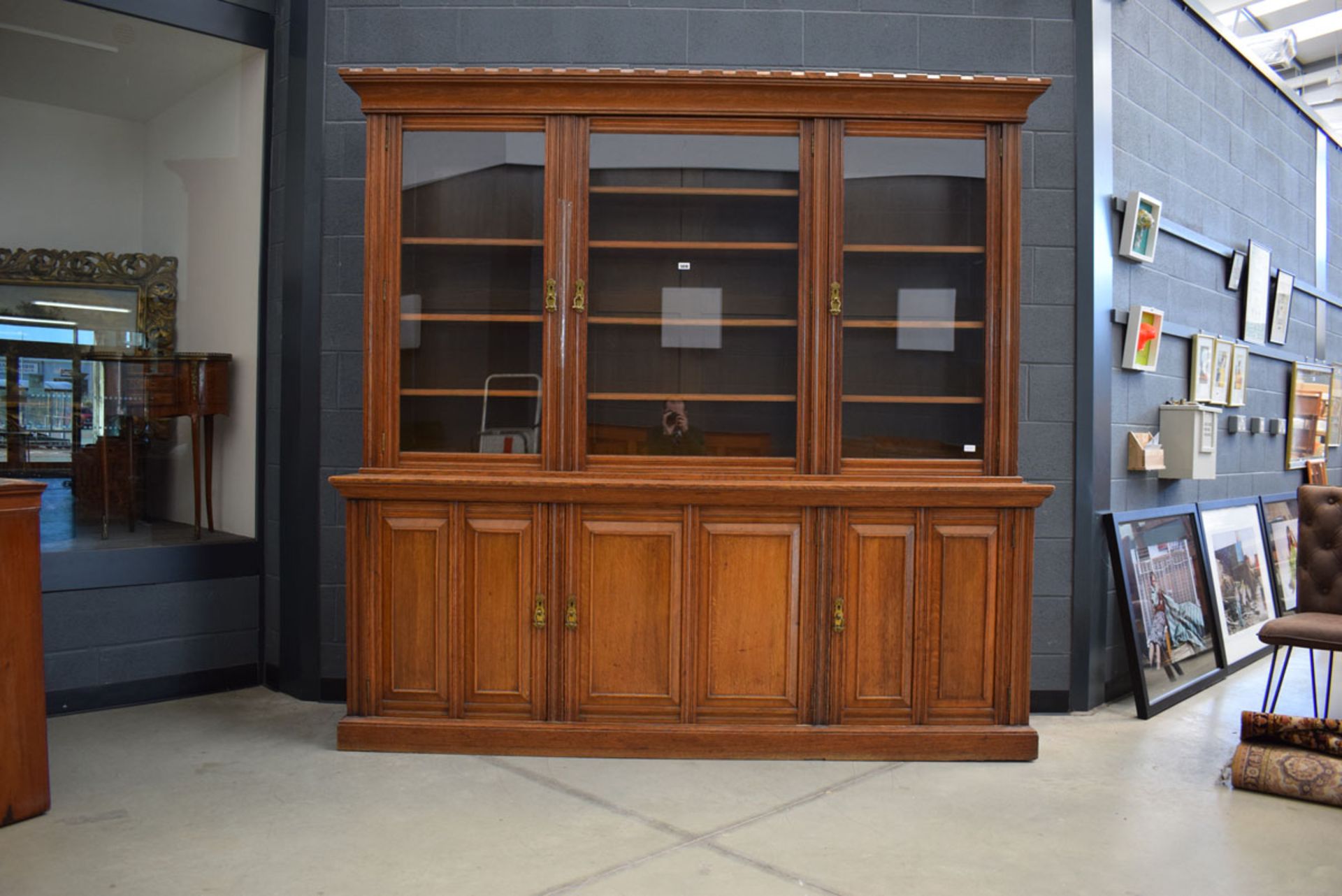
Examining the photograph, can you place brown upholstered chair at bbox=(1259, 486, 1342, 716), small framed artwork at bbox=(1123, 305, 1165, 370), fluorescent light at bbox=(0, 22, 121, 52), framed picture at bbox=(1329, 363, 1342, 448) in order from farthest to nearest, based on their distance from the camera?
framed picture at bbox=(1329, 363, 1342, 448), small framed artwork at bbox=(1123, 305, 1165, 370), fluorescent light at bbox=(0, 22, 121, 52), brown upholstered chair at bbox=(1259, 486, 1342, 716)

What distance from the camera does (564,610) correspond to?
337 centimetres

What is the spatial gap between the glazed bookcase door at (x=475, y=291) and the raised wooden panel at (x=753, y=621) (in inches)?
29.3

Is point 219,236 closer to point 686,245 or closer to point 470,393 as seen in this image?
point 470,393

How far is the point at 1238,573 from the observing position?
4.92m

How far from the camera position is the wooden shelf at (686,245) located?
3447 mm

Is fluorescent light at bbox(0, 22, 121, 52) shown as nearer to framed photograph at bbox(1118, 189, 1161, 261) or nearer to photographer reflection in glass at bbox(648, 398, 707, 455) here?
photographer reflection in glass at bbox(648, 398, 707, 455)

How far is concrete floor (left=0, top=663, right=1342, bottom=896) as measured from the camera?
2414 mm

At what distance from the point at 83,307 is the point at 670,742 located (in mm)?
2992

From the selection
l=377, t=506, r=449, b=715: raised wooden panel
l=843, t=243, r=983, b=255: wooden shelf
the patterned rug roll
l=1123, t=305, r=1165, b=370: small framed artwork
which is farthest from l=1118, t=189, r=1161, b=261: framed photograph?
l=377, t=506, r=449, b=715: raised wooden panel

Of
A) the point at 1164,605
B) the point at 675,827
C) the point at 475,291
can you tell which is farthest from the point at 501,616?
the point at 1164,605

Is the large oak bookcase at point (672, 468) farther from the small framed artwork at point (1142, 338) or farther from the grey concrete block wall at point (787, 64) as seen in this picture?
the small framed artwork at point (1142, 338)

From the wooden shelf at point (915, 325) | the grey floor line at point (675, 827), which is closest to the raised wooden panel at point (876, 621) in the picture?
the grey floor line at point (675, 827)

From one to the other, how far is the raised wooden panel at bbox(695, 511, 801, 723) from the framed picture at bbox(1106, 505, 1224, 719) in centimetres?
151

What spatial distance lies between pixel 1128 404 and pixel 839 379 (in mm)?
1606
